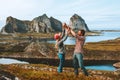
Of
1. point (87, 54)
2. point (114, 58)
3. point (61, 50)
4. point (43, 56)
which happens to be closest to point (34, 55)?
point (43, 56)

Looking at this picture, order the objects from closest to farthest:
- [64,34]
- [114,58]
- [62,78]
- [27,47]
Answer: [62,78] < [64,34] < [114,58] < [27,47]

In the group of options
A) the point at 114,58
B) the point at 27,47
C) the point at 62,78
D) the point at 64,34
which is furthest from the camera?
the point at 27,47

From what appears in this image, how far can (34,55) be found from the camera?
126 meters

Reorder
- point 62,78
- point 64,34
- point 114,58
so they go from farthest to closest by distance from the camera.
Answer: point 114,58, point 64,34, point 62,78

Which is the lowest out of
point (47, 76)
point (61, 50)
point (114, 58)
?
point (114, 58)

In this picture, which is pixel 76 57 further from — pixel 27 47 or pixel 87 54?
pixel 27 47

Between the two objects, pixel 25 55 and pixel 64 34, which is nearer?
pixel 64 34

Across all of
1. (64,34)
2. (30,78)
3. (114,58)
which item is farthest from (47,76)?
(114,58)

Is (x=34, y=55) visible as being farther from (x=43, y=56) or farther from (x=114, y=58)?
(x=114, y=58)

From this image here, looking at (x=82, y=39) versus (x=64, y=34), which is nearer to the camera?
(x=82, y=39)

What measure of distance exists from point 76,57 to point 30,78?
322 cm

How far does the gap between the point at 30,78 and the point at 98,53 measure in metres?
104

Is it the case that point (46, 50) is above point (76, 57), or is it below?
below

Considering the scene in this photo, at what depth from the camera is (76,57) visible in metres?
20.8
